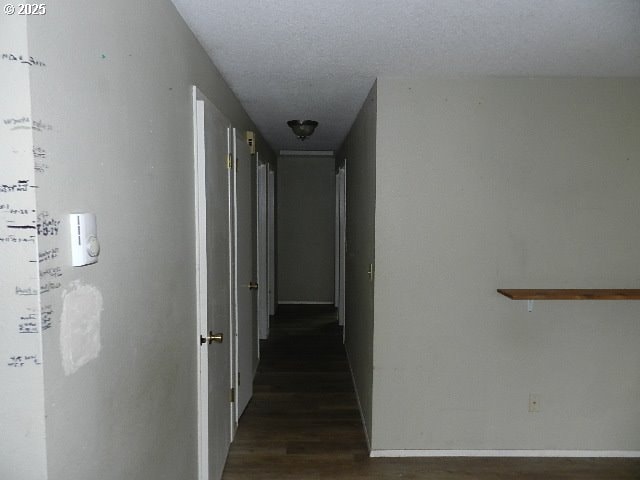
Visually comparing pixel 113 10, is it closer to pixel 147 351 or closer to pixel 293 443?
pixel 147 351

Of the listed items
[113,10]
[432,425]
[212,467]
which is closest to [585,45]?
[113,10]

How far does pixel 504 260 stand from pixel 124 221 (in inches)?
84.3

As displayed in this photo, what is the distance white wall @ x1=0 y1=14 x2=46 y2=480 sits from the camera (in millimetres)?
808

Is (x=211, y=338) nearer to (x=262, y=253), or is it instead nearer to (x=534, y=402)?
(x=534, y=402)

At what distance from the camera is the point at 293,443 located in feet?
9.53

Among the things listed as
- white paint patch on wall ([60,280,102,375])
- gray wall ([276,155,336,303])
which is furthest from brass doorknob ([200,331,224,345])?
gray wall ([276,155,336,303])

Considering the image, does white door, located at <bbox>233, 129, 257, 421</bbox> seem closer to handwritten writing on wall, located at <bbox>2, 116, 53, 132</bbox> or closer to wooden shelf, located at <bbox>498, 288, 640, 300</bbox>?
wooden shelf, located at <bbox>498, 288, 640, 300</bbox>

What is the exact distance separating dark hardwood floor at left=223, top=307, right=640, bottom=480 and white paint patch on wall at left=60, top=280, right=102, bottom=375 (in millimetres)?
1833

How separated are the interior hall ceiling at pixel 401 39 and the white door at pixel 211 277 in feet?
1.08

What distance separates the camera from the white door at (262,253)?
449 cm

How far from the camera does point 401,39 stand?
6.55 feet

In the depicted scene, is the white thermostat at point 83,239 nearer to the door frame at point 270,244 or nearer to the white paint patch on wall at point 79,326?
the white paint patch on wall at point 79,326

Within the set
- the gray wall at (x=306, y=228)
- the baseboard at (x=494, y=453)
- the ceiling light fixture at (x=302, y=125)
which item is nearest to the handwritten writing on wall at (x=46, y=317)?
the baseboard at (x=494, y=453)

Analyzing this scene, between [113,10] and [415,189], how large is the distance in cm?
185
